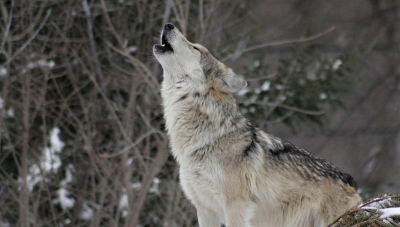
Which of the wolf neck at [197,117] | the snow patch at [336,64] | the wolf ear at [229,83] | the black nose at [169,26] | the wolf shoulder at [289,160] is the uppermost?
the black nose at [169,26]

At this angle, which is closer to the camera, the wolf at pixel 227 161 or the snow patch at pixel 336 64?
the wolf at pixel 227 161

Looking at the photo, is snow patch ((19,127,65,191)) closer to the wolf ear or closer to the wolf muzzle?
the wolf muzzle

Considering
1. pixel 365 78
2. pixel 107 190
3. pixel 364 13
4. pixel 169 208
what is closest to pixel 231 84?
pixel 169 208

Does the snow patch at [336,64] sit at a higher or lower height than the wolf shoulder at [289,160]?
higher

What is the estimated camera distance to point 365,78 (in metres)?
16.5

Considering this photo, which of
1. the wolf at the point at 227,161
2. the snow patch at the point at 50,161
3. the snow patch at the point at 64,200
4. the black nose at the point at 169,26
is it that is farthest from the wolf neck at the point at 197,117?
the snow patch at the point at 64,200

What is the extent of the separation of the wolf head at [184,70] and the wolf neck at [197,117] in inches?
1.9

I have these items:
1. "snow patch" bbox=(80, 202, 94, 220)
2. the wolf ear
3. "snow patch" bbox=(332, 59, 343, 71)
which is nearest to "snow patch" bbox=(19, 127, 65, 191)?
"snow patch" bbox=(80, 202, 94, 220)

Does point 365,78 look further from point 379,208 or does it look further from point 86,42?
point 379,208

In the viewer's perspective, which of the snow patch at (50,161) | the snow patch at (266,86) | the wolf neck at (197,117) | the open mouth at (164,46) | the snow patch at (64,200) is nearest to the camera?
the wolf neck at (197,117)

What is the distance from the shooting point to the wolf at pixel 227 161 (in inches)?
171

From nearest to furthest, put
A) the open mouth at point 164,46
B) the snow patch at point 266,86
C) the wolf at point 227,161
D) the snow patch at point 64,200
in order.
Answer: the wolf at point 227,161 < the open mouth at point 164,46 < the snow patch at point 64,200 < the snow patch at point 266,86

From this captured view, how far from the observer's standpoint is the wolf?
14.2ft

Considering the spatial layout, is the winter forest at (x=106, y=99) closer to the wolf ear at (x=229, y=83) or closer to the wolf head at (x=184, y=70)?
the wolf head at (x=184, y=70)
